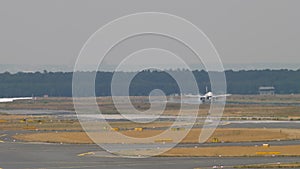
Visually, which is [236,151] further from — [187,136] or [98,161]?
[187,136]

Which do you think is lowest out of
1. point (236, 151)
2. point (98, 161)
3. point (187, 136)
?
point (98, 161)

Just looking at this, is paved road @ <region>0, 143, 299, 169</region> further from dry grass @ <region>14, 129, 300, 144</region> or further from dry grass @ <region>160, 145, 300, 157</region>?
dry grass @ <region>14, 129, 300, 144</region>

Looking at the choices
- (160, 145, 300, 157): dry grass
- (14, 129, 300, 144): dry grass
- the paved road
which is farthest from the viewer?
(14, 129, 300, 144): dry grass

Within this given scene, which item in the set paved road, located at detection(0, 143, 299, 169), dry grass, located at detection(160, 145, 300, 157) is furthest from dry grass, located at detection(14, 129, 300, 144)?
paved road, located at detection(0, 143, 299, 169)

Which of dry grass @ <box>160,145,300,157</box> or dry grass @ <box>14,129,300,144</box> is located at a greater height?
dry grass @ <box>14,129,300,144</box>

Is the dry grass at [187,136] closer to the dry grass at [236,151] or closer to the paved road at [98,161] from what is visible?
the dry grass at [236,151]

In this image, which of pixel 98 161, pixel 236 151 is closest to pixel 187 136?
pixel 236 151

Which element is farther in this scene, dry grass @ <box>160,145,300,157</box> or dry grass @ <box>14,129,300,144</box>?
dry grass @ <box>14,129,300,144</box>

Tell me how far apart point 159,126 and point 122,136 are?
19.6 meters

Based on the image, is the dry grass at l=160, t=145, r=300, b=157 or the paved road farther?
the dry grass at l=160, t=145, r=300, b=157

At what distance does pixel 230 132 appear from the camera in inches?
3351

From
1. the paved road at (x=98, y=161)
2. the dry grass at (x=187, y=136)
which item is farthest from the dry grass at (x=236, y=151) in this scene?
the dry grass at (x=187, y=136)

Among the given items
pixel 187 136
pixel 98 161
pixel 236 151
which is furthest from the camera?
pixel 187 136

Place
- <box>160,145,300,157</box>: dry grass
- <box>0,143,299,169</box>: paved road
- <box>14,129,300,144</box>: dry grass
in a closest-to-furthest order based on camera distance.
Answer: <box>0,143,299,169</box>: paved road < <box>160,145,300,157</box>: dry grass < <box>14,129,300,144</box>: dry grass
